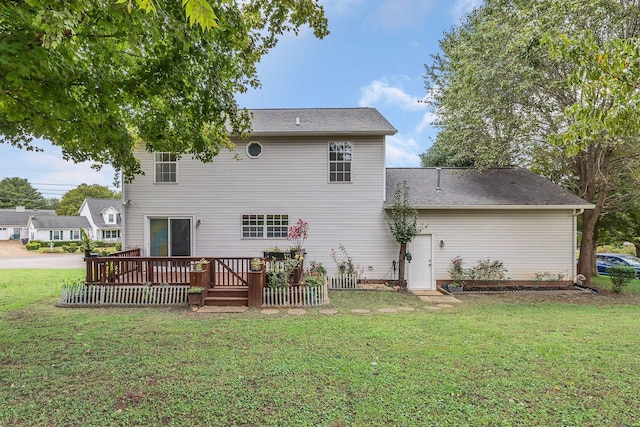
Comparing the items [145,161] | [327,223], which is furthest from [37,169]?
[327,223]

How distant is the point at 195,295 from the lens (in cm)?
738

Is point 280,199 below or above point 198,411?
above

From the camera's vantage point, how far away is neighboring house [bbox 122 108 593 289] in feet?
34.3

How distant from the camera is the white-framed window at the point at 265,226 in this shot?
10.7 metres

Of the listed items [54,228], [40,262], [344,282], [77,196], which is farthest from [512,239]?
[77,196]

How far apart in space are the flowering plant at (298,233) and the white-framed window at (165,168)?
4668mm

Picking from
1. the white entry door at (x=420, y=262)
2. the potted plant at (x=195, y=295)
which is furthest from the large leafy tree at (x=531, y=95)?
the potted plant at (x=195, y=295)

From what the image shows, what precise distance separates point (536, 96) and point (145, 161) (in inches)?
560

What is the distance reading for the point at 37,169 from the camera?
65.3 m

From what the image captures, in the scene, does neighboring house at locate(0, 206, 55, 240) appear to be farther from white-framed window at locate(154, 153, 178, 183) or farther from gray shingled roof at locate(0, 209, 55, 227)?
white-framed window at locate(154, 153, 178, 183)

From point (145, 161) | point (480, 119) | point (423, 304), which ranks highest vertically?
point (480, 119)

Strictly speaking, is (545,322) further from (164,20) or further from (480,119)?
(164,20)

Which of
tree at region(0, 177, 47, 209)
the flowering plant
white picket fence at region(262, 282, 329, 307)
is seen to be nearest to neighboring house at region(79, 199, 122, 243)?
tree at region(0, 177, 47, 209)

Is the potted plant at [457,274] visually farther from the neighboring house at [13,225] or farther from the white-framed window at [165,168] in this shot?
the neighboring house at [13,225]
